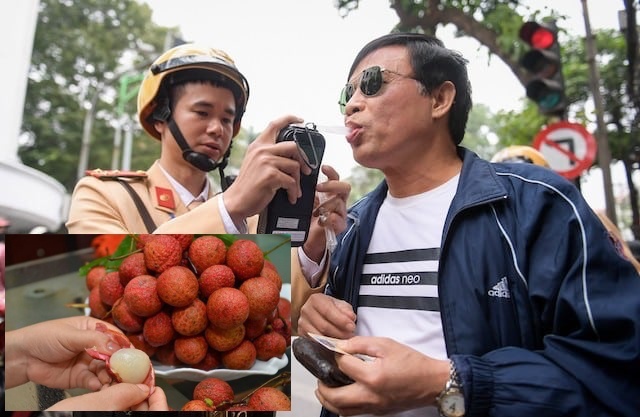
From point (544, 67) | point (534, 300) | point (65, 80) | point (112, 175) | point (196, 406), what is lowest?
point (196, 406)

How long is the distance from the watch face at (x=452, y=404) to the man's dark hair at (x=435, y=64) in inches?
25.7

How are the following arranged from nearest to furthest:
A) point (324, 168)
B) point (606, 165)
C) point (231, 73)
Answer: point (324, 168) → point (231, 73) → point (606, 165)

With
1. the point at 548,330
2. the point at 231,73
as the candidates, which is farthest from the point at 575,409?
the point at 231,73

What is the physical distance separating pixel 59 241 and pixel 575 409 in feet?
3.45

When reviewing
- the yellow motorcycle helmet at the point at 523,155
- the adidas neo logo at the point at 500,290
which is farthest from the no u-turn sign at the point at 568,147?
the adidas neo logo at the point at 500,290

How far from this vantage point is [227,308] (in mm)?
1012

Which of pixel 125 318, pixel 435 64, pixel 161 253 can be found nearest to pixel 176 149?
pixel 161 253

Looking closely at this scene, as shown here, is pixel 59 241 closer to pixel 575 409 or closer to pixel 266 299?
pixel 266 299

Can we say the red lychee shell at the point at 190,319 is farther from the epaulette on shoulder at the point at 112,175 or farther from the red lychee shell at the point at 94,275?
the epaulette on shoulder at the point at 112,175

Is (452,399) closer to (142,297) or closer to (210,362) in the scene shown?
(210,362)

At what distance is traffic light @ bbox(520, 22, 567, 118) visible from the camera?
5.98 ft

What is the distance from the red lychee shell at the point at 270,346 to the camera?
1.05 m

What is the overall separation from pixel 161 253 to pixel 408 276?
54cm

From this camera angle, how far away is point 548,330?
1.04m
